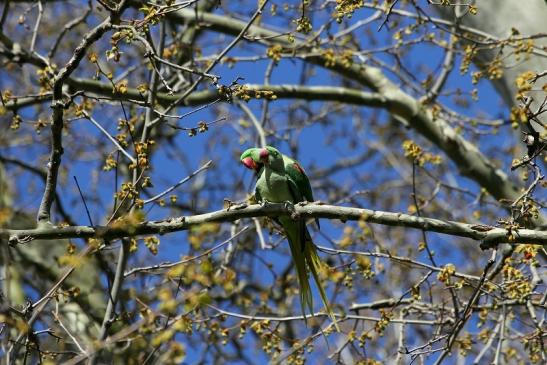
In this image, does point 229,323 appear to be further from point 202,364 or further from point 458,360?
point 458,360

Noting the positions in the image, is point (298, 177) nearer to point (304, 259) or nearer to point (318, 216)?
point (304, 259)

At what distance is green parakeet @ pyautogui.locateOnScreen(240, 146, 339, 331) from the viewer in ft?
15.9

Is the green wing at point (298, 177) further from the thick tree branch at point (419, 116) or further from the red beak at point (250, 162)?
the thick tree branch at point (419, 116)

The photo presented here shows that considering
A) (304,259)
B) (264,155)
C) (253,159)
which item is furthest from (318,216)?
(253,159)

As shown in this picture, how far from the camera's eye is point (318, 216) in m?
3.88

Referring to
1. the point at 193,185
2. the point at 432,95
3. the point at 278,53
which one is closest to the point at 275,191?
the point at 278,53

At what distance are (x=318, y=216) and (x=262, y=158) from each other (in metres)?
1.34

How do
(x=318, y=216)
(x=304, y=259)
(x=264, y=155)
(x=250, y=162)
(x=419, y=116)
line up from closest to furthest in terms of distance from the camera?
(x=318, y=216) → (x=304, y=259) → (x=264, y=155) → (x=250, y=162) → (x=419, y=116)

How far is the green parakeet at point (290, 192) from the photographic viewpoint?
484cm

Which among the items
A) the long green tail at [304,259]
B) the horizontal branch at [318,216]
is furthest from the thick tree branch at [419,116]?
the horizontal branch at [318,216]

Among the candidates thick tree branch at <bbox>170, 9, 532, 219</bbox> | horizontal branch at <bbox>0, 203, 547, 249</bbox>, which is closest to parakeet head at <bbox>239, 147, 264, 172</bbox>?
thick tree branch at <bbox>170, 9, 532, 219</bbox>

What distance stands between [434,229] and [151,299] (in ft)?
8.37

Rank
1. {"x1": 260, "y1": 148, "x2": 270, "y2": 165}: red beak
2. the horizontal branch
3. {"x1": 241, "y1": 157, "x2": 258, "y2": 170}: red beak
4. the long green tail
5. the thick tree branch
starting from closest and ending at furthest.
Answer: the horizontal branch
the long green tail
{"x1": 260, "y1": 148, "x2": 270, "y2": 165}: red beak
{"x1": 241, "y1": 157, "x2": 258, "y2": 170}: red beak
the thick tree branch

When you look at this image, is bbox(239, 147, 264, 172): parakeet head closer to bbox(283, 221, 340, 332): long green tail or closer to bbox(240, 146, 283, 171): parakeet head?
bbox(240, 146, 283, 171): parakeet head
